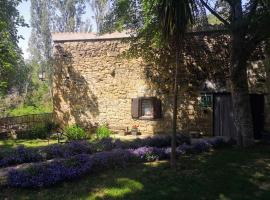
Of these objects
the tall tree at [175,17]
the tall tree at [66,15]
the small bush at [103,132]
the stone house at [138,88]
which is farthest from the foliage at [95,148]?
the tall tree at [66,15]

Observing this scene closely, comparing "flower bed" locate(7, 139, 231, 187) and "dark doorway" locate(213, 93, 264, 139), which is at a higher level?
"dark doorway" locate(213, 93, 264, 139)

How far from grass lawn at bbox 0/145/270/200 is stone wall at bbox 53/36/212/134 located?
6.85m

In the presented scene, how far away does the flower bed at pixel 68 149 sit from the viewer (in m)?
9.14

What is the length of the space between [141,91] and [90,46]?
3.40 m

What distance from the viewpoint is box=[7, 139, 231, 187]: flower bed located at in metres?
7.38

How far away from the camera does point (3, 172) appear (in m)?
7.80

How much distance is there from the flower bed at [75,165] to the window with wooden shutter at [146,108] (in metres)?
5.38

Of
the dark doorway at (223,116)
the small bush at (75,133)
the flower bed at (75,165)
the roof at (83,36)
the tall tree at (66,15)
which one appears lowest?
the flower bed at (75,165)

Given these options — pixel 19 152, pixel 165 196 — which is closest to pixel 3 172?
pixel 19 152

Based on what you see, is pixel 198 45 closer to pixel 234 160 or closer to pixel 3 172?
pixel 234 160

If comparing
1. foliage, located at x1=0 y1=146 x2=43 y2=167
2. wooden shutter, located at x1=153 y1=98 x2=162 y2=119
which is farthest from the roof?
foliage, located at x1=0 y1=146 x2=43 y2=167

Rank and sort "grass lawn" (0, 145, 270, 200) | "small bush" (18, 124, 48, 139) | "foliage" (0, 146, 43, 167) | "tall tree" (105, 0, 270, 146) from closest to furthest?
"grass lawn" (0, 145, 270, 200)
"foliage" (0, 146, 43, 167)
"tall tree" (105, 0, 270, 146)
"small bush" (18, 124, 48, 139)

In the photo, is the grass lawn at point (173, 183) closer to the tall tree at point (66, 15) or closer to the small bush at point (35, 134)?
the small bush at point (35, 134)

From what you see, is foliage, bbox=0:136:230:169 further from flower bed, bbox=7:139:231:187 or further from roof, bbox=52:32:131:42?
roof, bbox=52:32:131:42
